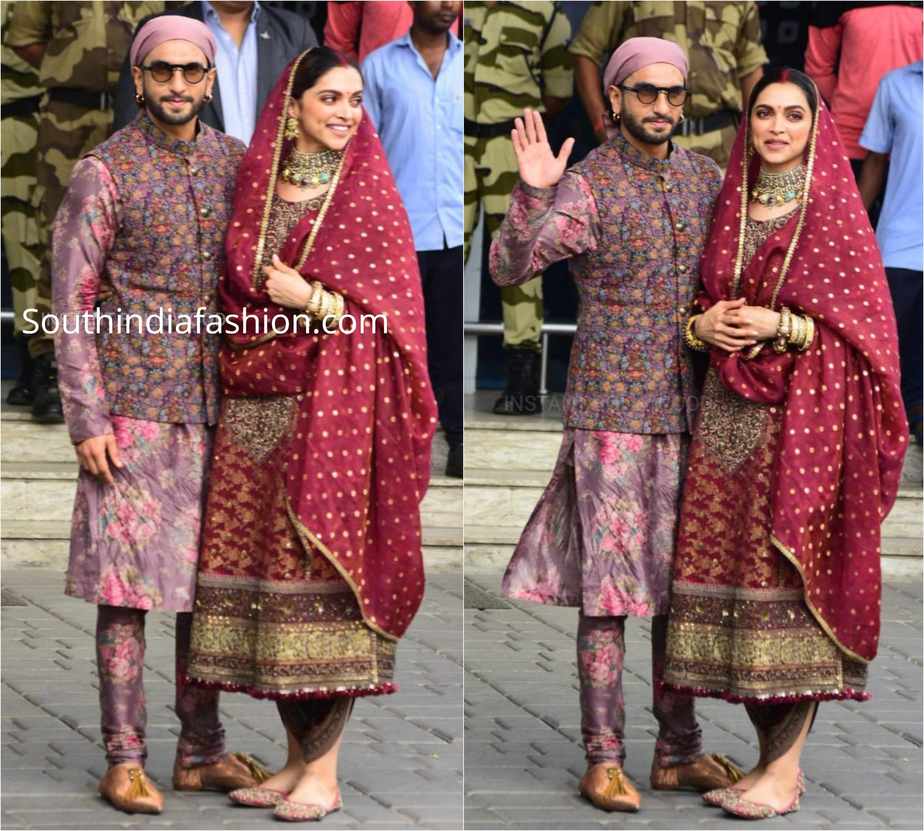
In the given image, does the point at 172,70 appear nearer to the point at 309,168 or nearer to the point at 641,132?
the point at 309,168

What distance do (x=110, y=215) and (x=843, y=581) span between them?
219 centimetres

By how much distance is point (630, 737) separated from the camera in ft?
22.5

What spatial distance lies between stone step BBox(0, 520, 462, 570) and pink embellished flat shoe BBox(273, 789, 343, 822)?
8.83ft

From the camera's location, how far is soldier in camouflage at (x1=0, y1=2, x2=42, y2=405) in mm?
9156

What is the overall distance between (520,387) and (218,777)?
377cm

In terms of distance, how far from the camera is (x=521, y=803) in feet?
20.0

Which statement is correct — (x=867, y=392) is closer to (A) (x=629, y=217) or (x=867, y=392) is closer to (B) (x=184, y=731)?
(A) (x=629, y=217)

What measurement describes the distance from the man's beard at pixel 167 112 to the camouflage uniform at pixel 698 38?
11.3 ft

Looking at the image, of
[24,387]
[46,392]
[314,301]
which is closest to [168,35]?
[314,301]

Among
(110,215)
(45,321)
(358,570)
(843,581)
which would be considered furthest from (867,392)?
(45,321)

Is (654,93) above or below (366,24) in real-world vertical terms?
below

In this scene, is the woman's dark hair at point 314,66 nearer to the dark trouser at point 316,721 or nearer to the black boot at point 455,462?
the dark trouser at point 316,721

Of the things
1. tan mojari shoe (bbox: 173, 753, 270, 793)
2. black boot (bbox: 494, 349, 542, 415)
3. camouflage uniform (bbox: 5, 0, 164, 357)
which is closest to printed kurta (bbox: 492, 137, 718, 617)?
tan mojari shoe (bbox: 173, 753, 270, 793)

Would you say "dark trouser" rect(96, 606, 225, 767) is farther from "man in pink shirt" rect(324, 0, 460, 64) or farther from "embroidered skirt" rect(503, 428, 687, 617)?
"man in pink shirt" rect(324, 0, 460, 64)
